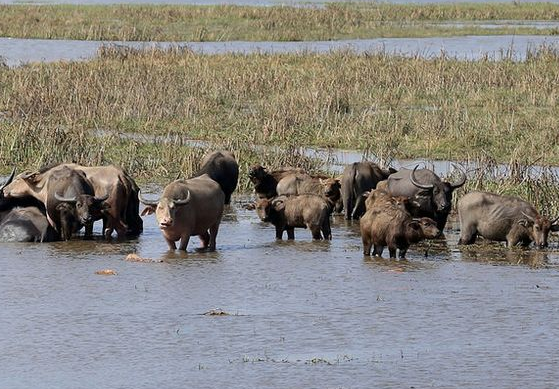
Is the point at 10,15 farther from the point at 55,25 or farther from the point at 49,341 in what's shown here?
the point at 49,341

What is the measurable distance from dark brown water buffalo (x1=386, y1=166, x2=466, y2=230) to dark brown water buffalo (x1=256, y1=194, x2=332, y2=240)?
1.10 m

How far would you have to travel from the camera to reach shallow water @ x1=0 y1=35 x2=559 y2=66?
120ft

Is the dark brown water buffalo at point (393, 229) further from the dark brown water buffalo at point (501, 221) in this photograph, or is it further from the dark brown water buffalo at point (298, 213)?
the dark brown water buffalo at point (501, 221)

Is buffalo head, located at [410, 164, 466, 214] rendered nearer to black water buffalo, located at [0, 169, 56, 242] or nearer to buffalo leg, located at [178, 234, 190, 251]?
buffalo leg, located at [178, 234, 190, 251]

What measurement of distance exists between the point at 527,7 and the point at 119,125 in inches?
1717

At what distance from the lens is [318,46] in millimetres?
40438

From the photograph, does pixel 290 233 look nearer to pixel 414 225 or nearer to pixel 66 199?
pixel 414 225

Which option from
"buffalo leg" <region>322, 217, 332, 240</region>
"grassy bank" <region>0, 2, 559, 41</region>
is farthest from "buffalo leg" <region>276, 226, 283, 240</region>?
"grassy bank" <region>0, 2, 559, 41</region>

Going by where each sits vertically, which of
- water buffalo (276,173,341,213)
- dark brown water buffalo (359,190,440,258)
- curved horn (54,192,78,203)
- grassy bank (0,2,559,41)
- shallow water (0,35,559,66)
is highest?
grassy bank (0,2,559,41)

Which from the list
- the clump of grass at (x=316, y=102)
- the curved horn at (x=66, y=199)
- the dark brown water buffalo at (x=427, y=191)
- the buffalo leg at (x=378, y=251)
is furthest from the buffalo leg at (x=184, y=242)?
the clump of grass at (x=316, y=102)

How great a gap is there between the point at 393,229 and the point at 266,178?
13.4 ft

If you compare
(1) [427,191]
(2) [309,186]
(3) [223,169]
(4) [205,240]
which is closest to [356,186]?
(2) [309,186]

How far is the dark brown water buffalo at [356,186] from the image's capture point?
1593 centimetres

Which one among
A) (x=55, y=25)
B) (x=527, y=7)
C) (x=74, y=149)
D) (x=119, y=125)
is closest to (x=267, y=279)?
(x=74, y=149)
